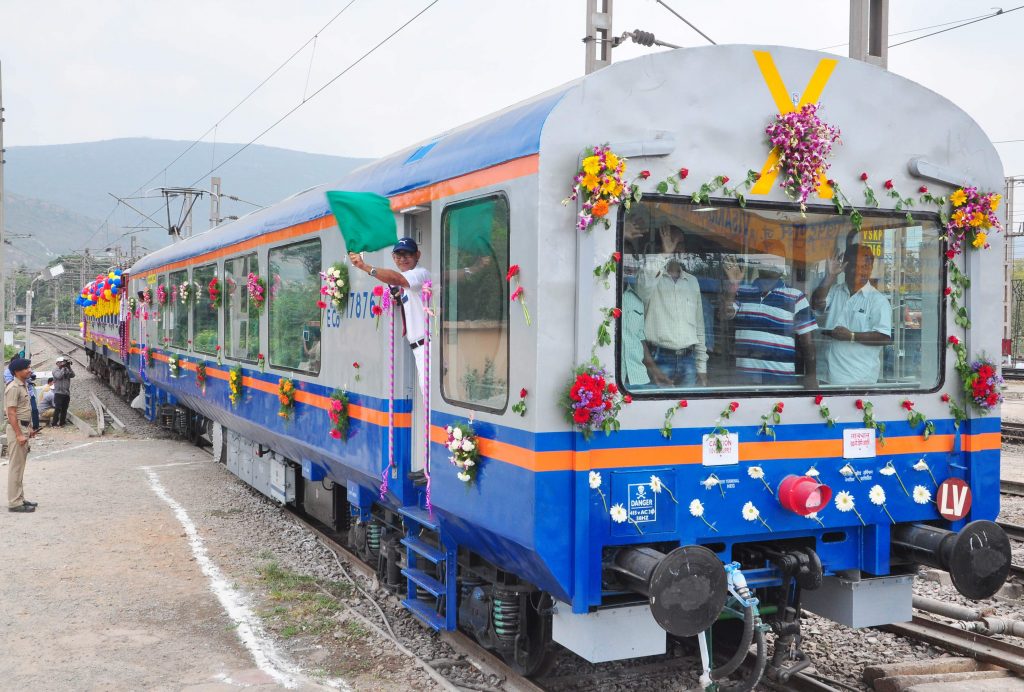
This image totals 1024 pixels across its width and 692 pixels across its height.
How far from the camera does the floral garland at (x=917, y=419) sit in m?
5.14

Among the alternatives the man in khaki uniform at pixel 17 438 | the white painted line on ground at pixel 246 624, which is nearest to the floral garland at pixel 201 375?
the man in khaki uniform at pixel 17 438

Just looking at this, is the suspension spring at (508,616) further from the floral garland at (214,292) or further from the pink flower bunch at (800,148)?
the floral garland at (214,292)

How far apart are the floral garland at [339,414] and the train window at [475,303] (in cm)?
191

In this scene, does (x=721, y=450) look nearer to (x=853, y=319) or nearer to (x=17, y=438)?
(x=853, y=319)

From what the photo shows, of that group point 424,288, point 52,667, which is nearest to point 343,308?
point 424,288

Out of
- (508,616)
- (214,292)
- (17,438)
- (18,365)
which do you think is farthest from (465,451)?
Result: (18,365)

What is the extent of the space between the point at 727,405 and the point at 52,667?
4.39m

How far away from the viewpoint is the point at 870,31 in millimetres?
8047

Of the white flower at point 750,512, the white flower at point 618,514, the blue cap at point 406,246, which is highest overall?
the blue cap at point 406,246

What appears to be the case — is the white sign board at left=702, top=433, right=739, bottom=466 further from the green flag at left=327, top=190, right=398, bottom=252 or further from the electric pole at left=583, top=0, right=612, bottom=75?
the electric pole at left=583, top=0, right=612, bottom=75

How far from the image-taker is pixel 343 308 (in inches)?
286

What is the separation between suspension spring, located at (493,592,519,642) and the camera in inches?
214

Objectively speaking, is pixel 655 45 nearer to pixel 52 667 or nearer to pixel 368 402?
pixel 368 402

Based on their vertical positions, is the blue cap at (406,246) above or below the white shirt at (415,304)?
above
